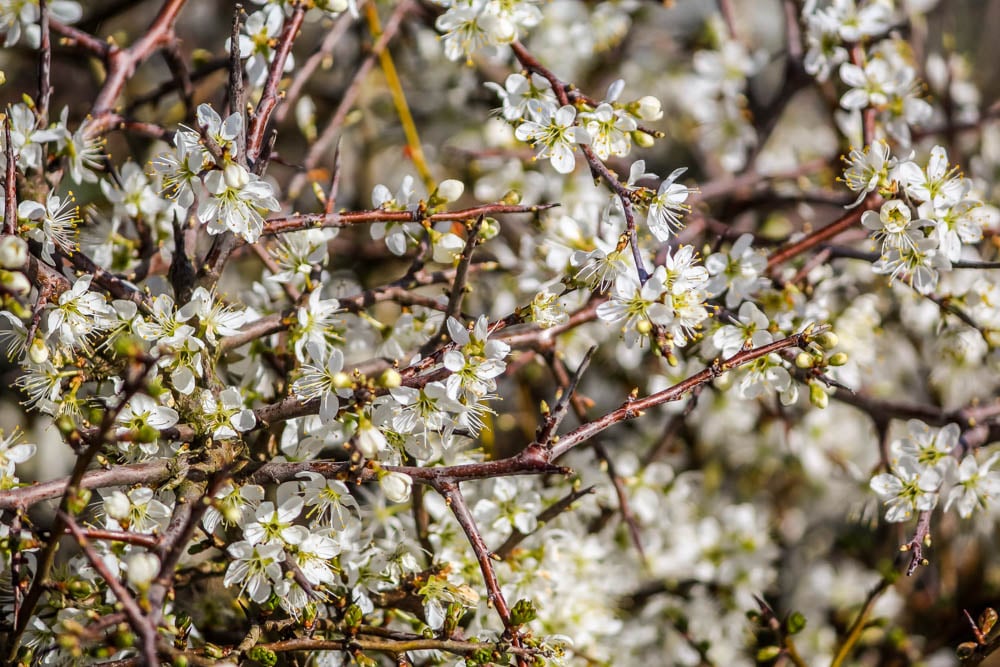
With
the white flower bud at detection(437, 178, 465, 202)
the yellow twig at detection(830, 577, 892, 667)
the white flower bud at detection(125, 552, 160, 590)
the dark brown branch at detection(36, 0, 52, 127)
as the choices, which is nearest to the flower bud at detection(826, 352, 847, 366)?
the yellow twig at detection(830, 577, 892, 667)

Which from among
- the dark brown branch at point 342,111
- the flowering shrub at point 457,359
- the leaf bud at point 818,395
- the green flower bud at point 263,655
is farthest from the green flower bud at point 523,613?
the dark brown branch at point 342,111

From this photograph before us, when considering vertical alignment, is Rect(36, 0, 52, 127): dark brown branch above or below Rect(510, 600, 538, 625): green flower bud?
above

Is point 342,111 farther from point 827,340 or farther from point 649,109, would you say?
point 827,340

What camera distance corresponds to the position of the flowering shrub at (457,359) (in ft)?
4.33

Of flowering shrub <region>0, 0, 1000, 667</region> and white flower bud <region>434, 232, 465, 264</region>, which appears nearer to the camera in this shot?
flowering shrub <region>0, 0, 1000, 667</region>

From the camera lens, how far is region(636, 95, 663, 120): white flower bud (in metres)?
1.51

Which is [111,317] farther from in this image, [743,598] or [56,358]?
[743,598]

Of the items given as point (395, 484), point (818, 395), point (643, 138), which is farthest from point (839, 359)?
point (395, 484)

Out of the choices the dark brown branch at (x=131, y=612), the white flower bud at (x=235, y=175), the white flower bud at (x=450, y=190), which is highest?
the white flower bud at (x=235, y=175)

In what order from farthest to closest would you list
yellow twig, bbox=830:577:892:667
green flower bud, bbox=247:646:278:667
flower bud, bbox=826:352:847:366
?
yellow twig, bbox=830:577:892:667
flower bud, bbox=826:352:847:366
green flower bud, bbox=247:646:278:667

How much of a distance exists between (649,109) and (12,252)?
1088 millimetres

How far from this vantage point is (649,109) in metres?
1.51

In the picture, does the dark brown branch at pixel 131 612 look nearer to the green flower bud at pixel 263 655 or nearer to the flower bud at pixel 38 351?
the green flower bud at pixel 263 655

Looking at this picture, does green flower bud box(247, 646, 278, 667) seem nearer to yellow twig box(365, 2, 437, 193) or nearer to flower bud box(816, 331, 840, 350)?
flower bud box(816, 331, 840, 350)
